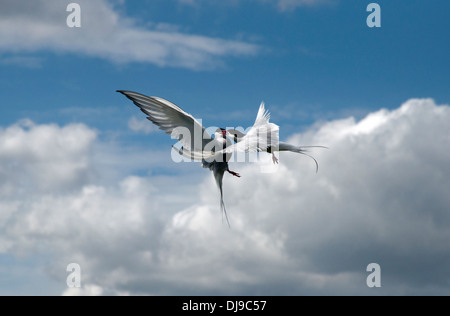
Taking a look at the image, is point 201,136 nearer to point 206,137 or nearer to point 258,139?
point 206,137

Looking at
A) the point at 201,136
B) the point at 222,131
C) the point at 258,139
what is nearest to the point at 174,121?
the point at 201,136

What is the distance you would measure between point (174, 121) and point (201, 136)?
1117 mm

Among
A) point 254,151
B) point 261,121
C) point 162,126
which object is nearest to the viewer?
point 254,151

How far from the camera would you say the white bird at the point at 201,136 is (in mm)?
17188

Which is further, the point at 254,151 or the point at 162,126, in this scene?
the point at 162,126

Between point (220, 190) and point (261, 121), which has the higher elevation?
point (261, 121)

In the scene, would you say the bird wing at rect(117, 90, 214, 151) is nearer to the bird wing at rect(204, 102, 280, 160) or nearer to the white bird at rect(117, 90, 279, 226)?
the white bird at rect(117, 90, 279, 226)

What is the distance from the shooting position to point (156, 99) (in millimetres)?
17328

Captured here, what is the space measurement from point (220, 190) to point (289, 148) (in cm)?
304

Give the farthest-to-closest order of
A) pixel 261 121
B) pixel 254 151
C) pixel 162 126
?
pixel 261 121
pixel 162 126
pixel 254 151

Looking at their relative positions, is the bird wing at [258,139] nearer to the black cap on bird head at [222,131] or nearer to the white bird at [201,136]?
the white bird at [201,136]
